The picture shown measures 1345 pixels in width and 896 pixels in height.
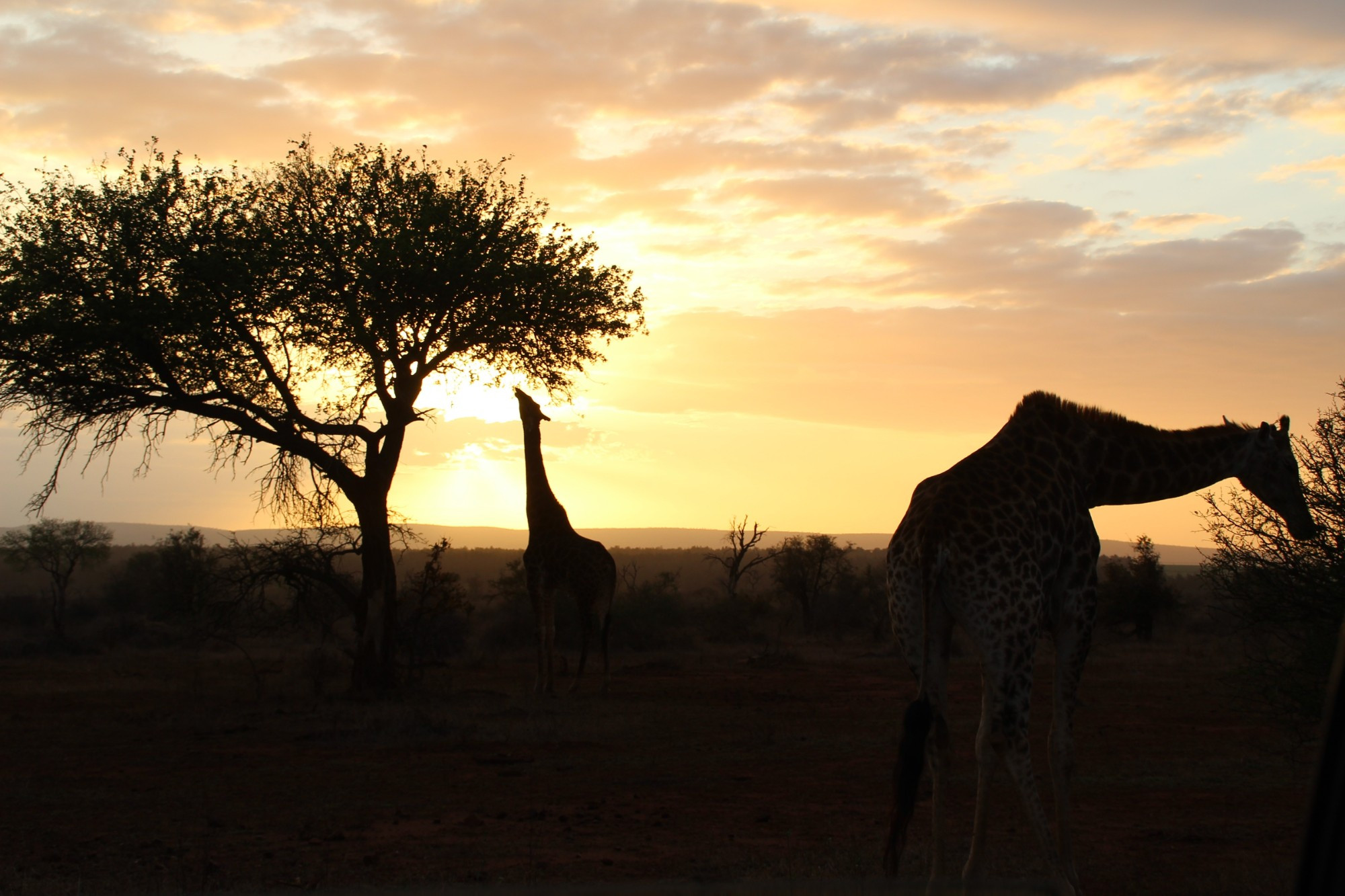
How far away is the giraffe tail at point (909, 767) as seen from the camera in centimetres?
586

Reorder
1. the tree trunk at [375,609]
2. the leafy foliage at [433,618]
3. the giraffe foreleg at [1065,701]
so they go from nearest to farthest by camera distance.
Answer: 1. the giraffe foreleg at [1065,701]
2. the tree trunk at [375,609]
3. the leafy foliage at [433,618]

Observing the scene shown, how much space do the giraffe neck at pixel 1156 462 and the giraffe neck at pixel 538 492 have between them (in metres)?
11.8

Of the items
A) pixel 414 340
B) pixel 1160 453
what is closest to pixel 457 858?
pixel 1160 453

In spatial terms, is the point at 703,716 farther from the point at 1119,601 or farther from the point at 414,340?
the point at 1119,601

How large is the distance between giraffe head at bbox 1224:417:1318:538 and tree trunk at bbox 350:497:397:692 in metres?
12.9

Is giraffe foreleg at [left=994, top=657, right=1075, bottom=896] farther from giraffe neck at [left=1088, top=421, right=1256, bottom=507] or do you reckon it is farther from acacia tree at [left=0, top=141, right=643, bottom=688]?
acacia tree at [left=0, top=141, right=643, bottom=688]

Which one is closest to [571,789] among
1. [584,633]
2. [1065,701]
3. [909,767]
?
[1065,701]

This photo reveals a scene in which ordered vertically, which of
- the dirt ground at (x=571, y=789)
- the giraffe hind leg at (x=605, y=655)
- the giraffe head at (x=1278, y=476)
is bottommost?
the dirt ground at (x=571, y=789)

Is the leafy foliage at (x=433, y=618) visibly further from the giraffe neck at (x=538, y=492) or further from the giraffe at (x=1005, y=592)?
the giraffe at (x=1005, y=592)

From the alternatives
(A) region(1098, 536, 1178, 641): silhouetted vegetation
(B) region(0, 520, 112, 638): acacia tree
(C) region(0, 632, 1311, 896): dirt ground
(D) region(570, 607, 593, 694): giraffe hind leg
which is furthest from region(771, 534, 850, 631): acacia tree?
(B) region(0, 520, 112, 638): acacia tree

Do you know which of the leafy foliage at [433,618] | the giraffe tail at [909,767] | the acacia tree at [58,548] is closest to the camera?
the giraffe tail at [909,767]

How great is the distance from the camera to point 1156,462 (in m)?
8.44

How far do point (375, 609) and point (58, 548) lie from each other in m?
23.5

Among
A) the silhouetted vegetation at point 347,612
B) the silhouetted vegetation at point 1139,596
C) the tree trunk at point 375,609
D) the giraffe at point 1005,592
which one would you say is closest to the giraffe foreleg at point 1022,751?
the giraffe at point 1005,592
